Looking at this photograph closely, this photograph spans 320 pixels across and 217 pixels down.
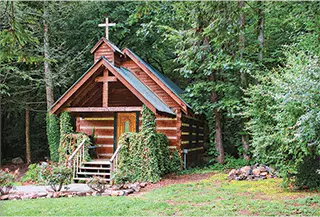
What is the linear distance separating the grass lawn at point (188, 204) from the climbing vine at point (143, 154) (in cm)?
235

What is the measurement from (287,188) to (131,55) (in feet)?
32.9

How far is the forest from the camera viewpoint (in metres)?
7.09

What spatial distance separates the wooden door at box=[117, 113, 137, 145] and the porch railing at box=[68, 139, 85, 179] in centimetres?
270

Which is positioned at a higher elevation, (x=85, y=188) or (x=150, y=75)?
(x=150, y=75)

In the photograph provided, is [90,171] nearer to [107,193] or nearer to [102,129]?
[102,129]

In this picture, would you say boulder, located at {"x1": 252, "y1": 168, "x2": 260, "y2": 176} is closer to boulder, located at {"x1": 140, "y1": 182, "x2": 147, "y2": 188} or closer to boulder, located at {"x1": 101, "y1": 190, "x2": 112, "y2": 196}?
boulder, located at {"x1": 140, "y1": 182, "x2": 147, "y2": 188}

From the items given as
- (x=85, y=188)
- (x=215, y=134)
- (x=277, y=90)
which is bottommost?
(x=85, y=188)

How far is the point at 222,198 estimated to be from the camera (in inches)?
340

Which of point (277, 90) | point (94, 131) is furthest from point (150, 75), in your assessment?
point (277, 90)

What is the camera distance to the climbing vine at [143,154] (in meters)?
12.5

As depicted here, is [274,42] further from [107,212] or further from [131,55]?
[107,212]

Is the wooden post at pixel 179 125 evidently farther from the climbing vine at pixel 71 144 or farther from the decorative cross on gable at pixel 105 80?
the climbing vine at pixel 71 144

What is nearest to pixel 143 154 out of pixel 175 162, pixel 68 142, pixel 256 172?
pixel 175 162

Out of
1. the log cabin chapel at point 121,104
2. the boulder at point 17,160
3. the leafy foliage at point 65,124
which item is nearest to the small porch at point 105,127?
the log cabin chapel at point 121,104
